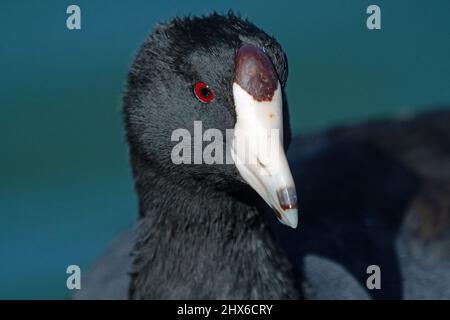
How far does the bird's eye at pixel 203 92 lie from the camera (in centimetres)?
349

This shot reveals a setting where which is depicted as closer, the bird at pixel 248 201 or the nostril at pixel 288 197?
the nostril at pixel 288 197

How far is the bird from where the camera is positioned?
3.44 meters

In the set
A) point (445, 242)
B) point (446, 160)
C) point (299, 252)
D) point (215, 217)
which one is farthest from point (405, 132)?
point (215, 217)

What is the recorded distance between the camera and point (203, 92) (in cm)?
351

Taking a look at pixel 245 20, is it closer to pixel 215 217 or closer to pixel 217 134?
pixel 217 134

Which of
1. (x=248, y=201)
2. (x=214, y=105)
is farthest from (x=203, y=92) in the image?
(x=248, y=201)

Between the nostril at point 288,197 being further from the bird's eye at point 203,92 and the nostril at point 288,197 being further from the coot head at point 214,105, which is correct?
the bird's eye at point 203,92

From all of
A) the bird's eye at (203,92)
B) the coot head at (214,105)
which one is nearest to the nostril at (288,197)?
the coot head at (214,105)

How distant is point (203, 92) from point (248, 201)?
0.50m

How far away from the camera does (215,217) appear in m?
3.78

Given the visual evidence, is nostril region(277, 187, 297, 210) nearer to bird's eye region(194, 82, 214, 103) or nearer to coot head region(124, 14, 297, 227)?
coot head region(124, 14, 297, 227)

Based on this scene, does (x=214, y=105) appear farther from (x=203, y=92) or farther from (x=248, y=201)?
(x=248, y=201)

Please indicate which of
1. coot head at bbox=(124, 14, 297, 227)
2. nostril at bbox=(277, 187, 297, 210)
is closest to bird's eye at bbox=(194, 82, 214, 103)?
coot head at bbox=(124, 14, 297, 227)

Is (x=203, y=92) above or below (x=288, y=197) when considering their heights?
above
